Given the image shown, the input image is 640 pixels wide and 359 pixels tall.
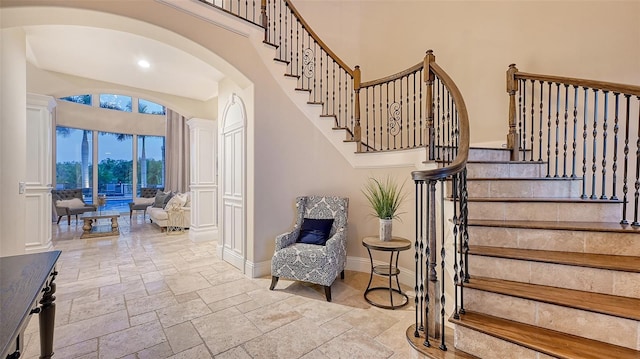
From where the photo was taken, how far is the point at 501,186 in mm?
2645

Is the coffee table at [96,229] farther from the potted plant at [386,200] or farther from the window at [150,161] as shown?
the potted plant at [386,200]

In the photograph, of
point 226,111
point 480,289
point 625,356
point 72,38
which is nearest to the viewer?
point 625,356

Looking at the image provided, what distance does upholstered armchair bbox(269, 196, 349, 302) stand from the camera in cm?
280

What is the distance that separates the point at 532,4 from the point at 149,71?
5.57 meters

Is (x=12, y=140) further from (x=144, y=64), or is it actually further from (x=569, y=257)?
(x=569, y=257)

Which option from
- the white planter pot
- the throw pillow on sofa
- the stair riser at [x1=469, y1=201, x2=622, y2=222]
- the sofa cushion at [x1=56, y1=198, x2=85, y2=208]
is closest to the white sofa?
the throw pillow on sofa

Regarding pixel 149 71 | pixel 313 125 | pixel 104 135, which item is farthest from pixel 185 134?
pixel 313 125

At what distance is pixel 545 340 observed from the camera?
145 cm

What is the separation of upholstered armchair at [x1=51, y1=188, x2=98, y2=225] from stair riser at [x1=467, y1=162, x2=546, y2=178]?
885 cm

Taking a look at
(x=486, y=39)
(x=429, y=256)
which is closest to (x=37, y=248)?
(x=429, y=256)

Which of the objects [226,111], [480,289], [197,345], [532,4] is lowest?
[197,345]

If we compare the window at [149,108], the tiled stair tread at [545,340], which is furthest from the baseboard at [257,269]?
the window at [149,108]

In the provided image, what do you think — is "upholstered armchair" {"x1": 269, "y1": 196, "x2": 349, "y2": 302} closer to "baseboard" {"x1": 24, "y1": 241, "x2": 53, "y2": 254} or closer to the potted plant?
the potted plant

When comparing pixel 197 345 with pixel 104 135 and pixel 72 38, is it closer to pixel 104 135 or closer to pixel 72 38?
pixel 72 38
